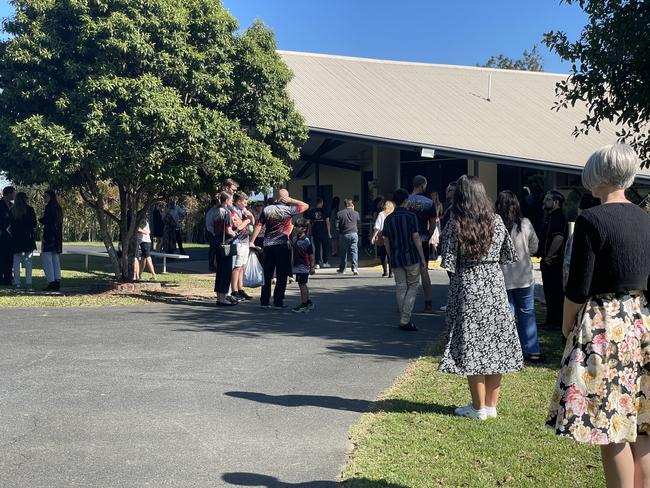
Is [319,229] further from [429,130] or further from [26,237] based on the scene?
[26,237]

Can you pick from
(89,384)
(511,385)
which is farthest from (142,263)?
(511,385)

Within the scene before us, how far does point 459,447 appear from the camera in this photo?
5.04 meters

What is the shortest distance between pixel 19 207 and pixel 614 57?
11.2 metres

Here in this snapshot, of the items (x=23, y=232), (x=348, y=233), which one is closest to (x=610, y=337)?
(x=23, y=232)

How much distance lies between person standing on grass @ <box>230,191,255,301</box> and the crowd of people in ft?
12.7

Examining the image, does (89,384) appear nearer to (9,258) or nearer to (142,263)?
(9,258)

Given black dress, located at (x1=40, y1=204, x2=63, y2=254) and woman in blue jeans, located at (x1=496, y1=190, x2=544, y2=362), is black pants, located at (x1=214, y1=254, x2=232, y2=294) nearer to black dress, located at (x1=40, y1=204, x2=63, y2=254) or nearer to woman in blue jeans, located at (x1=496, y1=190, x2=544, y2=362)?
black dress, located at (x1=40, y1=204, x2=63, y2=254)

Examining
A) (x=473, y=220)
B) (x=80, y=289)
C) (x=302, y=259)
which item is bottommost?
(x=80, y=289)

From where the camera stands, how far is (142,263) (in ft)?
59.3

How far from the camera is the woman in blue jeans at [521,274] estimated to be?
7668mm

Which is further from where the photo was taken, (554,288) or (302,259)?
(302,259)

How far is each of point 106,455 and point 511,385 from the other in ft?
12.5

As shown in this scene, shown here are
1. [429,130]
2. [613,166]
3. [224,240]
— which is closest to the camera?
[613,166]

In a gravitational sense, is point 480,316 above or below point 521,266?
below
